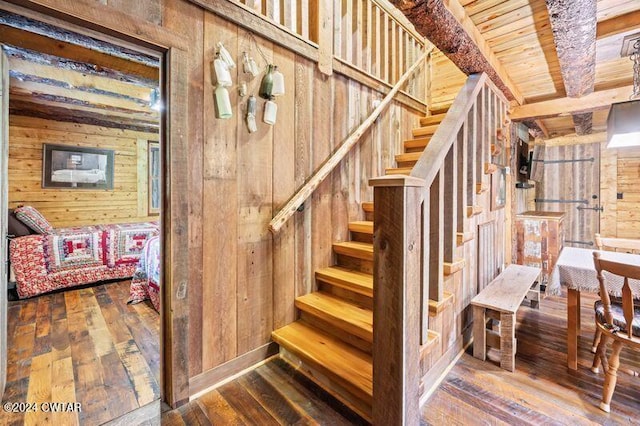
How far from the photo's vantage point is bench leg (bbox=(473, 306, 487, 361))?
2117mm

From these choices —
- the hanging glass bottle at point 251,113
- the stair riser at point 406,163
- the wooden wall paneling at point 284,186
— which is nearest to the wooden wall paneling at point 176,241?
the hanging glass bottle at point 251,113

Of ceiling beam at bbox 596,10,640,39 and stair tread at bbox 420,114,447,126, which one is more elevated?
ceiling beam at bbox 596,10,640,39

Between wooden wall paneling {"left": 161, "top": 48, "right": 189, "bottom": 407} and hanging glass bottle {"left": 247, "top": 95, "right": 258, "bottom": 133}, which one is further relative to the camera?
hanging glass bottle {"left": 247, "top": 95, "right": 258, "bottom": 133}

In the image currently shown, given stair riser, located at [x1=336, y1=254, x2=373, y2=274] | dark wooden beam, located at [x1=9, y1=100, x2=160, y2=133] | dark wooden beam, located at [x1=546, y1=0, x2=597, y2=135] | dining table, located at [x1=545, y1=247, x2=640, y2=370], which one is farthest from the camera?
dark wooden beam, located at [x1=9, y1=100, x2=160, y2=133]

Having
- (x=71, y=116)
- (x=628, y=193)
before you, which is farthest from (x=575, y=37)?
(x=71, y=116)

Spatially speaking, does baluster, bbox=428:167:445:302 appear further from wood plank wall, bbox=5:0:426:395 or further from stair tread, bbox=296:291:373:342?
wood plank wall, bbox=5:0:426:395

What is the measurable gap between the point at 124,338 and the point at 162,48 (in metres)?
2.25

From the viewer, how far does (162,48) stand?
1.57 m

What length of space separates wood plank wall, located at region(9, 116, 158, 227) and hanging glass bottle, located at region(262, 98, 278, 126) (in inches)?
198

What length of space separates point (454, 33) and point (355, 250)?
5.65 feet

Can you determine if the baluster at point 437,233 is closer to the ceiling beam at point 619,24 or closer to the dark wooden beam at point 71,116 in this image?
the ceiling beam at point 619,24

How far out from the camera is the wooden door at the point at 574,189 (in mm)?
4906

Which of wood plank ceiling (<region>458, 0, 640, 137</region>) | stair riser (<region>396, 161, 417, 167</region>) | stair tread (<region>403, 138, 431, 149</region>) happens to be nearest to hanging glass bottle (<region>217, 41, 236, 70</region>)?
wood plank ceiling (<region>458, 0, 640, 137</region>)

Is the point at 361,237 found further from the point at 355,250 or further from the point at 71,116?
the point at 71,116
